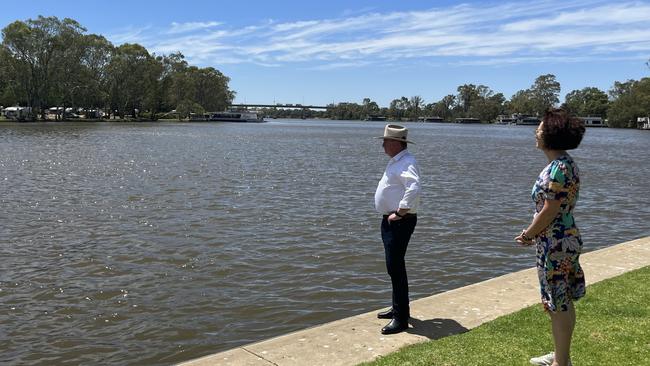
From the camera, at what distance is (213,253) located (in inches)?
480

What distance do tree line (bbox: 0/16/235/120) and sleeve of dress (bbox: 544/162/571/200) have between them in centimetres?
11822

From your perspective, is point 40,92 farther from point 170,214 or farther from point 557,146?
point 557,146

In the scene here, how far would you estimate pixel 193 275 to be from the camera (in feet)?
34.7

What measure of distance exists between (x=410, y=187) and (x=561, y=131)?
6.29ft

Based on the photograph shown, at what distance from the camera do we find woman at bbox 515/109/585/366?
4621 mm

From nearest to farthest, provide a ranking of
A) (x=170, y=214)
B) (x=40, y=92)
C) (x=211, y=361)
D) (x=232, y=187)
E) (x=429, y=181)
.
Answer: (x=211, y=361), (x=170, y=214), (x=232, y=187), (x=429, y=181), (x=40, y=92)

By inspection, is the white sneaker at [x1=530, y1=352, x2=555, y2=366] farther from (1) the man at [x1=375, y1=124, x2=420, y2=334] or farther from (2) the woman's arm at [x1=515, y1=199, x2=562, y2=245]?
(1) the man at [x1=375, y1=124, x2=420, y2=334]

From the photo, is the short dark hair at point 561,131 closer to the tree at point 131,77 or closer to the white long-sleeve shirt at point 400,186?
the white long-sleeve shirt at point 400,186

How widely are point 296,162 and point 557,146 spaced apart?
3165 cm

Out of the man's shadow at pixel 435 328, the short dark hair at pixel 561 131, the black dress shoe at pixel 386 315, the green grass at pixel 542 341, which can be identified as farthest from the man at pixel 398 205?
the short dark hair at pixel 561 131

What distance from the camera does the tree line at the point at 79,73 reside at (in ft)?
358

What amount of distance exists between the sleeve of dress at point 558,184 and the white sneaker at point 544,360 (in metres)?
1.64

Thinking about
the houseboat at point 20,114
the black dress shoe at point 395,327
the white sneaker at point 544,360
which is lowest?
the black dress shoe at point 395,327

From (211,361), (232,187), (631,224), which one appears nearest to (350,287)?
(211,361)
